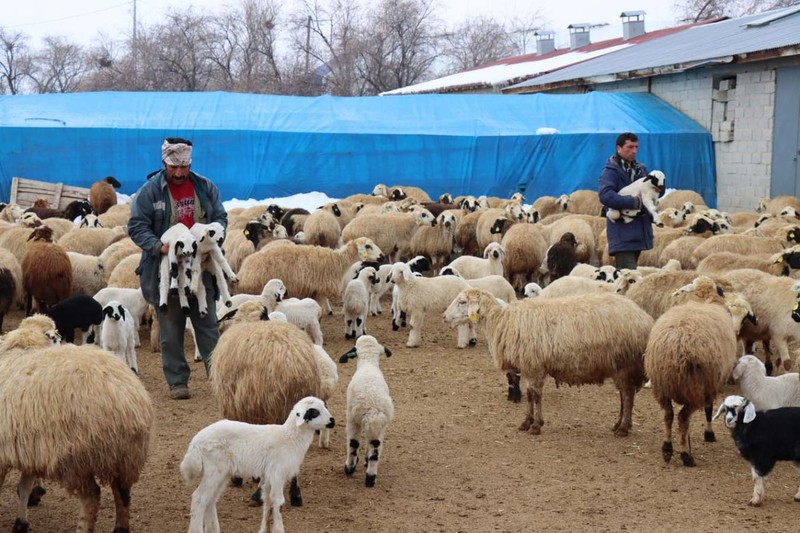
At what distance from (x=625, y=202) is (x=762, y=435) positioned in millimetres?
4328

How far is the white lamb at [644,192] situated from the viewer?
10047 mm

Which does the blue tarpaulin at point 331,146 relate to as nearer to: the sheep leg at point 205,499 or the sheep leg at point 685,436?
the sheep leg at point 685,436

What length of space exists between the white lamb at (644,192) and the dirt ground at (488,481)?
81.6 inches

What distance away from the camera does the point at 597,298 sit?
26.0 feet

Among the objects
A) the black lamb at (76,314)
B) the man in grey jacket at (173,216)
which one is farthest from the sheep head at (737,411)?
the black lamb at (76,314)

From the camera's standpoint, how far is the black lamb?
909 cm

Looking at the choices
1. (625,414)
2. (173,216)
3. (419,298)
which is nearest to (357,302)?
(419,298)

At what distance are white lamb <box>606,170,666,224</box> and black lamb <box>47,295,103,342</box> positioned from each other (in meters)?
5.50

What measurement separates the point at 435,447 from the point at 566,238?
7088mm

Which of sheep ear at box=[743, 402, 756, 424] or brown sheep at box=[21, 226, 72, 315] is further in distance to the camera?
brown sheep at box=[21, 226, 72, 315]

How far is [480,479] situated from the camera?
662 cm

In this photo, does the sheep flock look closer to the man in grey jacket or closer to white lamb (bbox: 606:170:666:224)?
white lamb (bbox: 606:170:666:224)

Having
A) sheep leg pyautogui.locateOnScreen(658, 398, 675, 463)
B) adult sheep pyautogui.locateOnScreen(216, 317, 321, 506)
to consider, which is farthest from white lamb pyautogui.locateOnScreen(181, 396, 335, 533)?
sheep leg pyautogui.locateOnScreen(658, 398, 675, 463)

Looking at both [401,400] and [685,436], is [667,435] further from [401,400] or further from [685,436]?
[401,400]
